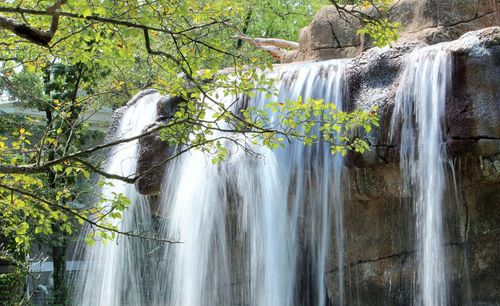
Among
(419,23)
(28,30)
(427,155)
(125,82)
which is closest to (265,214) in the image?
(427,155)

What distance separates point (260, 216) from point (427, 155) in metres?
2.59

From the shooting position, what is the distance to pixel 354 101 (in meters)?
9.12

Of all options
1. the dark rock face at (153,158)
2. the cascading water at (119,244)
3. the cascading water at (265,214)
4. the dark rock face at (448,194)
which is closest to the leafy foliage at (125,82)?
the dark rock face at (448,194)

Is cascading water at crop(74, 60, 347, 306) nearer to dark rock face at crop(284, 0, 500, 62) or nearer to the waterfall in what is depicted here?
the waterfall

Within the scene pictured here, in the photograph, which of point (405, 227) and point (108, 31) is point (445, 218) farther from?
point (108, 31)

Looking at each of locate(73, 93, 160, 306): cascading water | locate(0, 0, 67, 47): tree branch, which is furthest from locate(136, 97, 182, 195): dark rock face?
locate(0, 0, 67, 47): tree branch

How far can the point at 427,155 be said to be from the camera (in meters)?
8.34

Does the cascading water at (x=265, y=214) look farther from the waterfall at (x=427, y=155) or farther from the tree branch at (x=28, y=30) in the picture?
the tree branch at (x=28, y=30)

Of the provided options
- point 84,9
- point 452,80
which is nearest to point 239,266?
point 452,80

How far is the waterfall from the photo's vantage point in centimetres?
828

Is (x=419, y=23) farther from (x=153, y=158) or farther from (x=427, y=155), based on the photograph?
(x=153, y=158)

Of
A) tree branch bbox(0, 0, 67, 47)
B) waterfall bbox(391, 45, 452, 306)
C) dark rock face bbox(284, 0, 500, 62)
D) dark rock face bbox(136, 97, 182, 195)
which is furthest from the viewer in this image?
dark rock face bbox(284, 0, 500, 62)

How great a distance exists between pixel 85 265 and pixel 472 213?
7.08 meters

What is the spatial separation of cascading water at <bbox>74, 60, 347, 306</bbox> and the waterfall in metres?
0.98
